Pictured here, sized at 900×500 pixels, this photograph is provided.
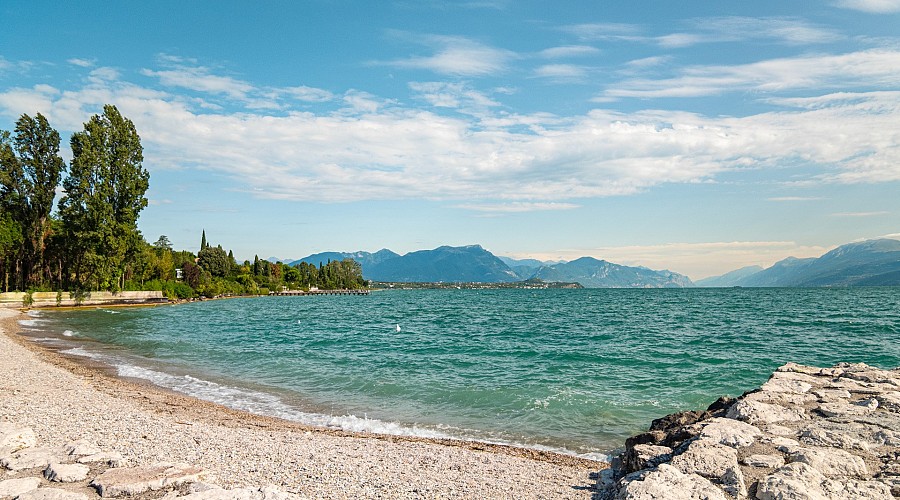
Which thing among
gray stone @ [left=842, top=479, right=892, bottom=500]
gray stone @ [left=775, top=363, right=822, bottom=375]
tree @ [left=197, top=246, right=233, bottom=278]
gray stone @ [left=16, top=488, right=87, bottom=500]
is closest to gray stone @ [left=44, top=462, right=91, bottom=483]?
gray stone @ [left=16, top=488, right=87, bottom=500]

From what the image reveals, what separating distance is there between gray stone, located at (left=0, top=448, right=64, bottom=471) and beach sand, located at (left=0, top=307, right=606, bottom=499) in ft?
3.16

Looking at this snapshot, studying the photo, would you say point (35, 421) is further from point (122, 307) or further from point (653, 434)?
point (122, 307)

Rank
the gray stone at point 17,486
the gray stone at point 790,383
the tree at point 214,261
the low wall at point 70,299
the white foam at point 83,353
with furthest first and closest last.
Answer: the tree at point 214,261 < the low wall at point 70,299 < the white foam at point 83,353 < the gray stone at point 790,383 < the gray stone at point 17,486

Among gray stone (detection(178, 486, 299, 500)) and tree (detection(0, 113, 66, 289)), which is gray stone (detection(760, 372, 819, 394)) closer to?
gray stone (detection(178, 486, 299, 500))

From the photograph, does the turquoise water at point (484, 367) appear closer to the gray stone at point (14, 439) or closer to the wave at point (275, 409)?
the wave at point (275, 409)

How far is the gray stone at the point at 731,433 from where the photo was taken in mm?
7930

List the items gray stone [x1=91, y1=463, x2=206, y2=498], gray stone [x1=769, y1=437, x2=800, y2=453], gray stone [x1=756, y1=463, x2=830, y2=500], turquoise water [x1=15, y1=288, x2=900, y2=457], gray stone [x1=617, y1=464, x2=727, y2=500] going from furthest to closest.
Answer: turquoise water [x1=15, y1=288, x2=900, y2=457] → gray stone [x1=769, y1=437, x2=800, y2=453] → gray stone [x1=91, y1=463, x2=206, y2=498] → gray stone [x1=617, y1=464, x2=727, y2=500] → gray stone [x1=756, y1=463, x2=830, y2=500]

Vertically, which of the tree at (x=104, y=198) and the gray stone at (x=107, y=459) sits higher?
the tree at (x=104, y=198)

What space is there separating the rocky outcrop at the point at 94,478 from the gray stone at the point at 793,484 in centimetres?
611

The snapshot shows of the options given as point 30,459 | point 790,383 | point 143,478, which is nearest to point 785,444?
point 790,383

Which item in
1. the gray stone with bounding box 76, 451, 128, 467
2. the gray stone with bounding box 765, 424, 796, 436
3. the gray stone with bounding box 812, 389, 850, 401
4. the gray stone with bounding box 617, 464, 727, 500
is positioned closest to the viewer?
the gray stone with bounding box 617, 464, 727, 500

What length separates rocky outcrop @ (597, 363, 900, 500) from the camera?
6121 mm

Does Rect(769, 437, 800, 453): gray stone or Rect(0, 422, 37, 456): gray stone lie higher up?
Rect(769, 437, 800, 453): gray stone

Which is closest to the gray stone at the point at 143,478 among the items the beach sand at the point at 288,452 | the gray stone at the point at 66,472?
the gray stone at the point at 66,472
